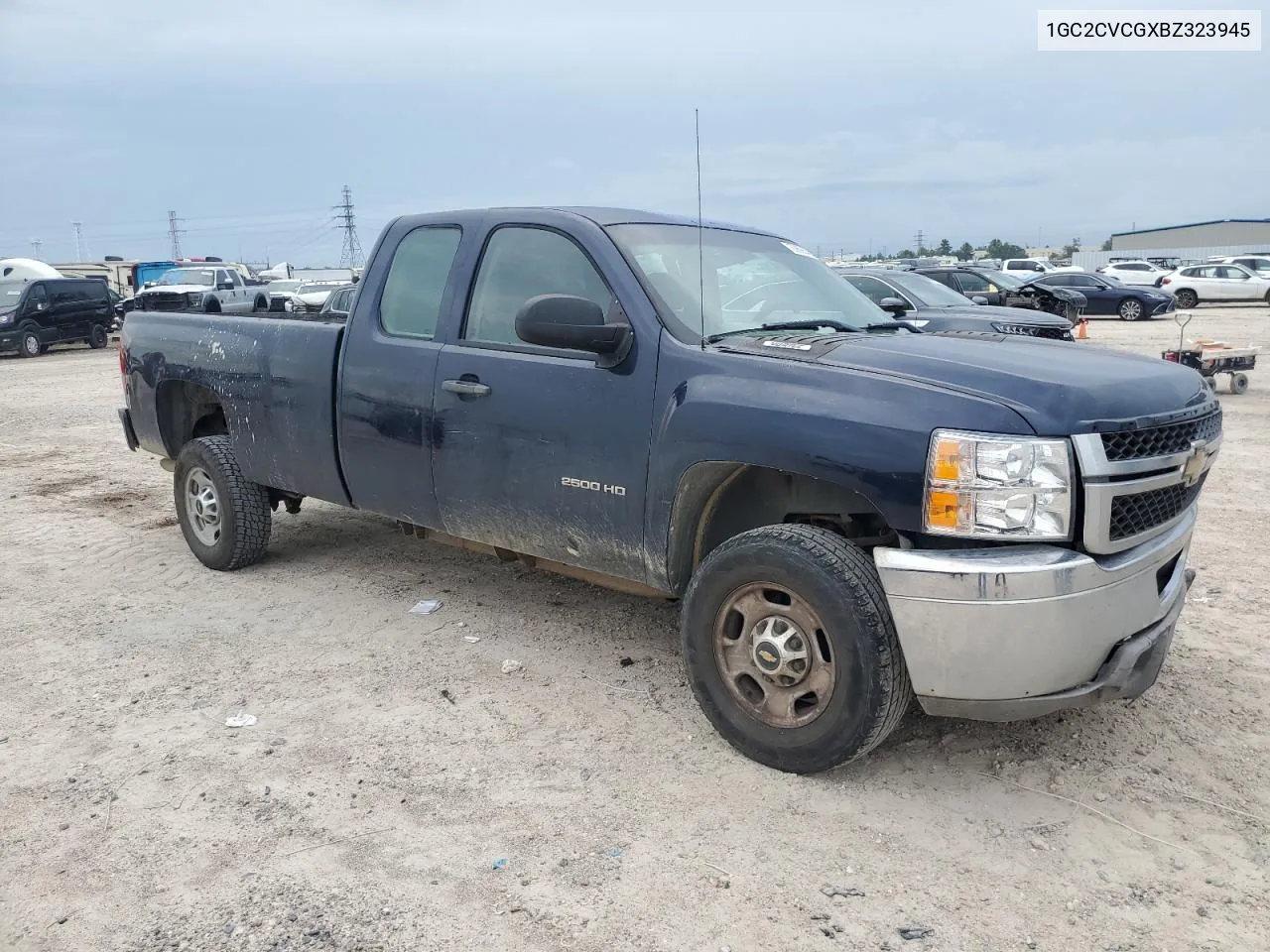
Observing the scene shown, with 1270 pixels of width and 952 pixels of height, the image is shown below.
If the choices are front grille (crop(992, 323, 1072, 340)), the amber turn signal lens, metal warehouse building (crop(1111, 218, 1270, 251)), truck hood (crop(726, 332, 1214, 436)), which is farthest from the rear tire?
metal warehouse building (crop(1111, 218, 1270, 251))

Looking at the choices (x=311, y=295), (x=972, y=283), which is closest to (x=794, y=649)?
(x=972, y=283)

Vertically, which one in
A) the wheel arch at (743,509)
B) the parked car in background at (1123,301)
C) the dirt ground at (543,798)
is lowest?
the dirt ground at (543,798)

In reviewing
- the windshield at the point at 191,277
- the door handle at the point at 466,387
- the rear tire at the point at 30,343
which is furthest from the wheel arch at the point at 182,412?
the windshield at the point at 191,277

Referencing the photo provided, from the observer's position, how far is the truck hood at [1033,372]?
306cm

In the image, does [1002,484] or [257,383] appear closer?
[1002,484]

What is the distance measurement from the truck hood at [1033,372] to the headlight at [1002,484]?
3.5 inches

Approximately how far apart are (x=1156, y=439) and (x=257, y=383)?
13.9ft

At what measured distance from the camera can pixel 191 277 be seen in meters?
34.2

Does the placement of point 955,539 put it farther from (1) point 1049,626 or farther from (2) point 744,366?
(2) point 744,366

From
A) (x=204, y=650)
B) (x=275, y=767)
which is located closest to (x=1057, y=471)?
(x=275, y=767)

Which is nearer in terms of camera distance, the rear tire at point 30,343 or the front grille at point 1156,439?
the front grille at point 1156,439

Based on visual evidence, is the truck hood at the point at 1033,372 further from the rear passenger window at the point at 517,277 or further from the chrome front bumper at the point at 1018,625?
the rear passenger window at the point at 517,277

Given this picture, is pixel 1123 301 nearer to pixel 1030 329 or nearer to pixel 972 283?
pixel 972 283

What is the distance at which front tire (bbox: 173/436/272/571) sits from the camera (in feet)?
18.8
